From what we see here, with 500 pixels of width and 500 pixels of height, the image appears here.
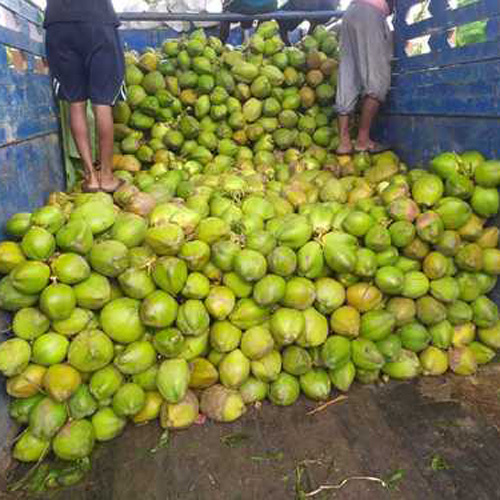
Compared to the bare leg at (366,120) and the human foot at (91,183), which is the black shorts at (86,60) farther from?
the bare leg at (366,120)

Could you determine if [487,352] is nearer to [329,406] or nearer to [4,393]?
[329,406]

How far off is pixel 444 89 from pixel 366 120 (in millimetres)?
873

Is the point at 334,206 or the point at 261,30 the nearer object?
the point at 334,206

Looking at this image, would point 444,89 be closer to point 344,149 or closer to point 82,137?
point 344,149

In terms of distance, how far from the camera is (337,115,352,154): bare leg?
4.27 m

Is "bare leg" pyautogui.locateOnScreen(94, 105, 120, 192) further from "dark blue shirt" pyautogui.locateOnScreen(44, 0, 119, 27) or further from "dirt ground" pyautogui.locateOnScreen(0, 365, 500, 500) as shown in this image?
"dirt ground" pyautogui.locateOnScreen(0, 365, 500, 500)

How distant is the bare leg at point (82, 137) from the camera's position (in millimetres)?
3557

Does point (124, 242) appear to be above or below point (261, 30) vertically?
below

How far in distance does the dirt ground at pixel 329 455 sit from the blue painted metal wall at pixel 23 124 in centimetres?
66

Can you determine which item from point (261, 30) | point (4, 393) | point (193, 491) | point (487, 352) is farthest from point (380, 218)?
point (261, 30)

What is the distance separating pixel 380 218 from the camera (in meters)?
2.90

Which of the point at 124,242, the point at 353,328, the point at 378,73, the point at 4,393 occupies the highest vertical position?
the point at 378,73

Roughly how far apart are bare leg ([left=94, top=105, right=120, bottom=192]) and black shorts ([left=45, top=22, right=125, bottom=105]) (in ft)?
0.25

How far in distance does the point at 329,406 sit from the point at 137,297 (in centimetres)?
123
